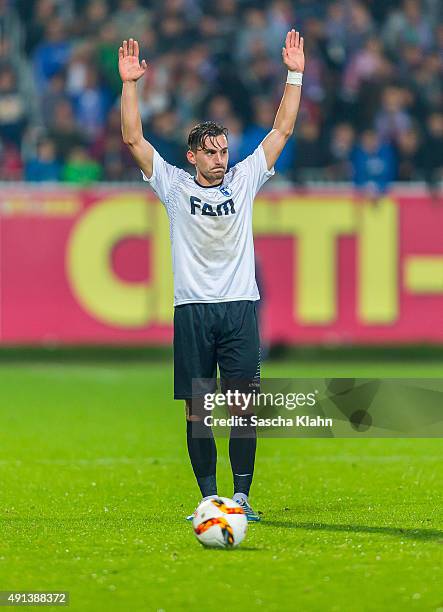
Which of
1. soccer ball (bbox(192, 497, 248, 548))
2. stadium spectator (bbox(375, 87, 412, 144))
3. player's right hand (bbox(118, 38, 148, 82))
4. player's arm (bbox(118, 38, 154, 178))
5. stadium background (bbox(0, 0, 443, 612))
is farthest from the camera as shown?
stadium spectator (bbox(375, 87, 412, 144))

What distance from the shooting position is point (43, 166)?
67.2ft

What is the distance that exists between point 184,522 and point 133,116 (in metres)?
2.35

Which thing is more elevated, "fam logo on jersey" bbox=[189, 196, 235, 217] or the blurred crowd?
the blurred crowd

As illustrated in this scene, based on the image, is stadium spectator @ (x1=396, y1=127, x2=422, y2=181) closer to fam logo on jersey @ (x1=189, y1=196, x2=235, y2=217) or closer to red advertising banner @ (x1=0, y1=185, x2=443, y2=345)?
red advertising banner @ (x1=0, y1=185, x2=443, y2=345)

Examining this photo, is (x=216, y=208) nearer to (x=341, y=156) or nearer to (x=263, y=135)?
(x=263, y=135)

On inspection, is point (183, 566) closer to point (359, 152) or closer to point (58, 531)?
point (58, 531)

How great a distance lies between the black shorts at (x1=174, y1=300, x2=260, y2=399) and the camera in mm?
8258

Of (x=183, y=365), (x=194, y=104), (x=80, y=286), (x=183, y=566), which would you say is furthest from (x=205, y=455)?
(x=194, y=104)

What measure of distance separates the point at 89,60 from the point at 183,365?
46.8 ft

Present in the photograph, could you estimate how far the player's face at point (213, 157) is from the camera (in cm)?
822

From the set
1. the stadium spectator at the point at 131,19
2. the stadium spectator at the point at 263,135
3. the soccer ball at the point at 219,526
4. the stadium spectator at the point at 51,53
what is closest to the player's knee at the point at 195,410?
the soccer ball at the point at 219,526

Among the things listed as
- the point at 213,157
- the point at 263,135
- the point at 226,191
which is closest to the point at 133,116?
the point at 213,157

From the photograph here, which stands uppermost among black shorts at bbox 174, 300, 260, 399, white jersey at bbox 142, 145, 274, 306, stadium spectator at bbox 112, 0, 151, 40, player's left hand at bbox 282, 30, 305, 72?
stadium spectator at bbox 112, 0, 151, 40

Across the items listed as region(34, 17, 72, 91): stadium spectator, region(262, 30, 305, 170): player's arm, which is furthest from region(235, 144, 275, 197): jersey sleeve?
region(34, 17, 72, 91): stadium spectator
